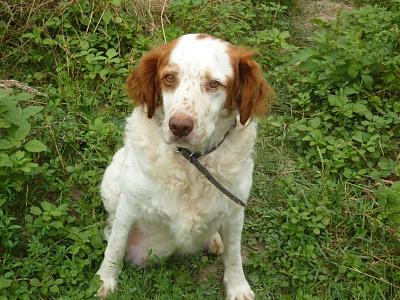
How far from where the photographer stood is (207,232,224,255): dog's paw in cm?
345

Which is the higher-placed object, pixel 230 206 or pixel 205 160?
pixel 205 160

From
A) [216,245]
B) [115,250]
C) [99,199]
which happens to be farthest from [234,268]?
[99,199]

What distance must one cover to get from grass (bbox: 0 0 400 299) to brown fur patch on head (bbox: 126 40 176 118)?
783mm

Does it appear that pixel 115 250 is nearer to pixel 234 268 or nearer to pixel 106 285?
pixel 106 285

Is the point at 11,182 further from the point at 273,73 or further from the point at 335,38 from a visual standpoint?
the point at 335,38

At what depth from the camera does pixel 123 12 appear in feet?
15.6

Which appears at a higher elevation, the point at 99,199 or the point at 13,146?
the point at 13,146

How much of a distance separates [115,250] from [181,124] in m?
0.93

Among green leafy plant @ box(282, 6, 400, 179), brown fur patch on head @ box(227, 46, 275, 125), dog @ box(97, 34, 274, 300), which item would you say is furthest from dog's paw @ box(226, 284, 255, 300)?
green leafy plant @ box(282, 6, 400, 179)

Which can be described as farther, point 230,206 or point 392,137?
point 392,137

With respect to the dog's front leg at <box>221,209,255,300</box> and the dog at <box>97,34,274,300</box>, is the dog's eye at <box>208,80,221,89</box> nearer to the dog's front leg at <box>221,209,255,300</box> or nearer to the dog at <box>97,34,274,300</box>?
the dog at <box>97,34,274,300</box>

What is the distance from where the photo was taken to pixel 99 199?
353 cm

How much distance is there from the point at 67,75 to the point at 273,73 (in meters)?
1.50

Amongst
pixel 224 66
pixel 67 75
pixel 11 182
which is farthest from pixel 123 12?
pixel 224 66
